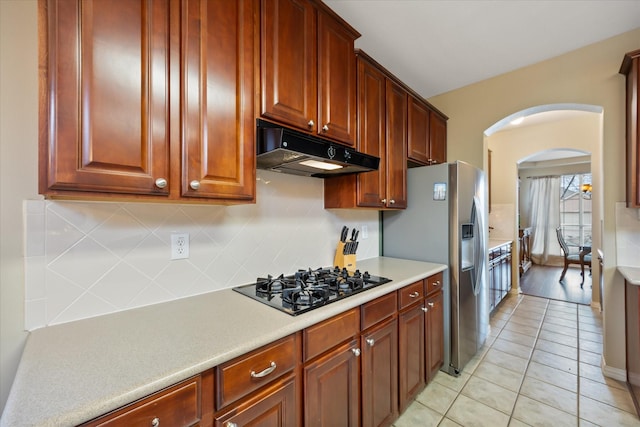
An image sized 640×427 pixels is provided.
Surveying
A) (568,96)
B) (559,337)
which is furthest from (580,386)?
(568,96)

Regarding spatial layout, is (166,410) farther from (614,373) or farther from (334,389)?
(614,373)

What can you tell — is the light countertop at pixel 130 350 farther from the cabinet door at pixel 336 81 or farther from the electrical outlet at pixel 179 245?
the cabinet door at pixel 336 81

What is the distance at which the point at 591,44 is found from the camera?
2.24 metres

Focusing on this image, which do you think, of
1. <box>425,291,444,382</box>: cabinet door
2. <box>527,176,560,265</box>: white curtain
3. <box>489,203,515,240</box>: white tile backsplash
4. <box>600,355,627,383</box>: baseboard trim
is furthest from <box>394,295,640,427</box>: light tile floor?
<box>527,176,560,265</box>: white curtain

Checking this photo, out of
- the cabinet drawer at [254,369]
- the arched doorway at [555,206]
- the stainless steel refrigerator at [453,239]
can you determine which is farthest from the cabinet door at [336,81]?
the arched doorway at [555,206]

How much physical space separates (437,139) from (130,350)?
300 centimetres

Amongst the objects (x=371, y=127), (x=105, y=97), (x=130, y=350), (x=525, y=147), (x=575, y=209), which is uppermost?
(x=525, y=147)

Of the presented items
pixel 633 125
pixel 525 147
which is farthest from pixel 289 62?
pixel 525 147

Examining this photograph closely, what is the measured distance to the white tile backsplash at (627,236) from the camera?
2088 millimetres

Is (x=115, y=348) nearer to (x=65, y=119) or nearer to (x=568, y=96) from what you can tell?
(x=65, y=119)

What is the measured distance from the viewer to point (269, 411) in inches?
38.7

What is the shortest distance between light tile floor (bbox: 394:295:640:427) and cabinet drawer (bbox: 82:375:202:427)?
4.80 feet

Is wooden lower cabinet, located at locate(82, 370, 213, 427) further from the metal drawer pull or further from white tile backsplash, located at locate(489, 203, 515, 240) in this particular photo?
white tile backsplash, located at locate(489, 203, 515, 240)

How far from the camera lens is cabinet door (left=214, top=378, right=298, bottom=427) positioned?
0.88 metres
